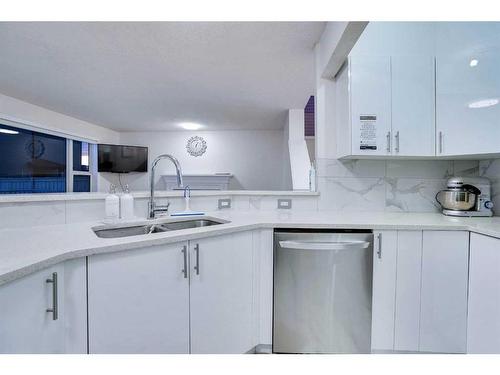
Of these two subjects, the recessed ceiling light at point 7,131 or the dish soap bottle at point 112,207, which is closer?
the dish soap bottle at point 112,207

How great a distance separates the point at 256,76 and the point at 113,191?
7.05 feet

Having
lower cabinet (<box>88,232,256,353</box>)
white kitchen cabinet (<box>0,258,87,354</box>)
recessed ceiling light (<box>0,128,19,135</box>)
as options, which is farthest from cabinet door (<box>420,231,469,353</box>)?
recessed ceiling light (<box>0,128,19,135</box>)

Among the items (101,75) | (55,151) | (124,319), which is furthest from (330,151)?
(55,151)

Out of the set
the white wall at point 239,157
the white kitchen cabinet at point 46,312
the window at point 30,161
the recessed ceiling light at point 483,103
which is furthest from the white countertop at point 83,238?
the white wall at point 239,157

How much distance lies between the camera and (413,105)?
1676mm

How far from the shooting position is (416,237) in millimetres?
1390

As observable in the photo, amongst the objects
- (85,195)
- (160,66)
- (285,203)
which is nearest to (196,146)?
(160,66)

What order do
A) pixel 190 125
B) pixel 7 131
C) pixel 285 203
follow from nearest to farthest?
pixel 285 203 < pixel 7 131 < pixel 190 125

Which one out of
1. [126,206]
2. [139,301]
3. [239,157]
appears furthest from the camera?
[239,157]

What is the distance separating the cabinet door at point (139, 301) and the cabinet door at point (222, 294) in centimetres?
6

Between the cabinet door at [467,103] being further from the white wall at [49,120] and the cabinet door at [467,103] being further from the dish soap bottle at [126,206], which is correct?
the white wall at [49,120]

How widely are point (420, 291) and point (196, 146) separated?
5.68 m

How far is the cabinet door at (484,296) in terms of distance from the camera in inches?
46.5

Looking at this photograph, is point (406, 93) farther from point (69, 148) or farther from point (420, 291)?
point (69, 148)
